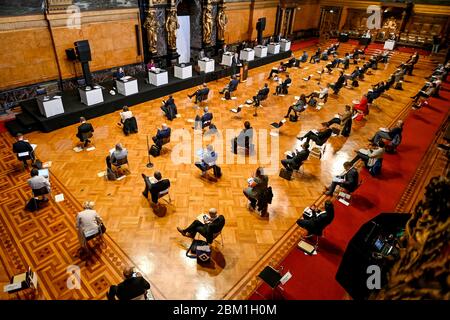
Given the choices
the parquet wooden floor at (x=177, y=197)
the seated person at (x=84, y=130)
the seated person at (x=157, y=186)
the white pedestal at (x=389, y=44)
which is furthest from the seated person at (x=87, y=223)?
the white pedestal at (x=389, y=44)

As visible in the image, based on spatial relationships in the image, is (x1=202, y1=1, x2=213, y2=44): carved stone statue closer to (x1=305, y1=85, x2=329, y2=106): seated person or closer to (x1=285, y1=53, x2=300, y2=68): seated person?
(x1=285, y1=53, x2=300, y2=68): seated person

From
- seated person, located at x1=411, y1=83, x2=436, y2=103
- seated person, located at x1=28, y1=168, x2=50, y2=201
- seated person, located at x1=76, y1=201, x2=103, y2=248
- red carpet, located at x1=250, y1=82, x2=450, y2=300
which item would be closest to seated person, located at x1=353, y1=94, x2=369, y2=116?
red carpet, located at x1=250, y1=82, x2=450, y2=300

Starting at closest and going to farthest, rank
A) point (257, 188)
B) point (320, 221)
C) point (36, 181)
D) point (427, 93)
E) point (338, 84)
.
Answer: point (320, 221) < point (36, 181) < point (257, 188) < point (427, 93) < point (338, 84)

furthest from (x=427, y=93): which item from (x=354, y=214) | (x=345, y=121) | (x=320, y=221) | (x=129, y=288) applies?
(x=129, y=288)

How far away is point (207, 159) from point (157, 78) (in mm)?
6440

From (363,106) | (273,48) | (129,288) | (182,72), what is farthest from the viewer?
(273,48)

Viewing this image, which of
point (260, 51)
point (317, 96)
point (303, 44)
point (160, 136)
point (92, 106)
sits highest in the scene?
point (260, 51)

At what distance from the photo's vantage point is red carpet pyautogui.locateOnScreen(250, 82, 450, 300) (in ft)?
16.3

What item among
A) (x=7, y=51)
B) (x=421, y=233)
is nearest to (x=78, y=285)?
(x=421, y=233)

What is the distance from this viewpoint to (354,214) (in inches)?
261

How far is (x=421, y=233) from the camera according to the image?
1311mm

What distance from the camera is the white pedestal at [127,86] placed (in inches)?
437

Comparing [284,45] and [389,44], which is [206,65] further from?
[389,44]

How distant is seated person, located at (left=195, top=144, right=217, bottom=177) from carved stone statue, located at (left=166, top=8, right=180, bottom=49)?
28.6ft
